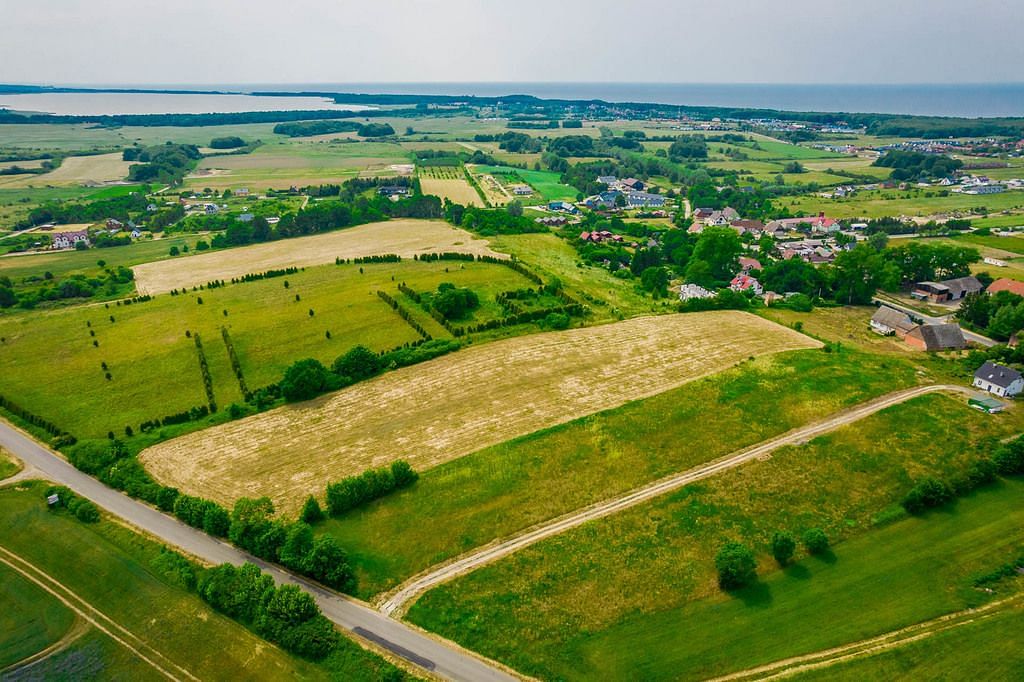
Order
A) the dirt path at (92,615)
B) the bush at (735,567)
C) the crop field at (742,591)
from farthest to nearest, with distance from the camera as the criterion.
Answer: the bush at (735,567) → the crop field at (742,591) → the dirt path at (92,615)

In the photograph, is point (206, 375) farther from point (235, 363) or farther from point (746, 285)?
point (746, 285)

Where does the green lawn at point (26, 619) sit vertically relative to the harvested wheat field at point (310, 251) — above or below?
below

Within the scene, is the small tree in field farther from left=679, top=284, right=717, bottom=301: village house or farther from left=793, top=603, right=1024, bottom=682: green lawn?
Result: left=679, top=284, right=717, bottom=301: village house

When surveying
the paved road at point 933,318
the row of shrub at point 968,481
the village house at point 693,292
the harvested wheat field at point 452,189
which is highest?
the harvested wheat field at point 452,189

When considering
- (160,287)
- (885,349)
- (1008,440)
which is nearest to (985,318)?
(885,349)

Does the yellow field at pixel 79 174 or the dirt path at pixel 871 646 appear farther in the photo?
the yellow field at pixel 79 174

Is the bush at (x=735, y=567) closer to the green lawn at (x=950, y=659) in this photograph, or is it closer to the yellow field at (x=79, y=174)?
the green lawn at (x=950, y=659)

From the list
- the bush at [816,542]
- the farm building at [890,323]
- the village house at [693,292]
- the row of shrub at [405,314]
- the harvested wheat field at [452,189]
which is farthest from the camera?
the harvested wheat field at [452,189]

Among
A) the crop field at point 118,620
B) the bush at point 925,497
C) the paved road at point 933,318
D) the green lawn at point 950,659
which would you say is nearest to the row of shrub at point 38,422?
the crop field at point 118,620
